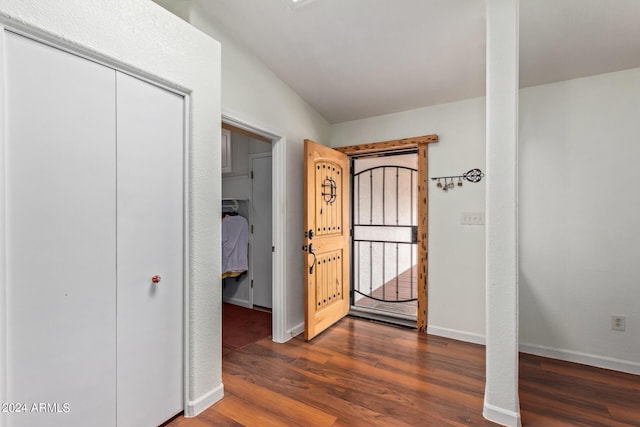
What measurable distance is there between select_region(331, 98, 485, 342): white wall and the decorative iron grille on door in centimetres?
61

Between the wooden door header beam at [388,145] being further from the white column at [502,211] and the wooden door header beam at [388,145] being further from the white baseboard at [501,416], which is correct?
the white baseboard at [501,416]

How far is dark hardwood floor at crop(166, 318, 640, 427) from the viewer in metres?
1.79

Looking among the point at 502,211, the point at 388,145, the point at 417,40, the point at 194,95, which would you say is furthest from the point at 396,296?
the point at 194,95

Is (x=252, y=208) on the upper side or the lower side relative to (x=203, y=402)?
upper

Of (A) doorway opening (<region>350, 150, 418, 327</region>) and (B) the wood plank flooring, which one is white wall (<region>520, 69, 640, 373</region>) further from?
(B) the wood plank flooring

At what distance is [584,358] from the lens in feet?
7.96

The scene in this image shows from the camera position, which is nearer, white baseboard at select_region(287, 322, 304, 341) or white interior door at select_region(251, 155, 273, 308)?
white baseboard at select_region(287, 322, 304, 341)

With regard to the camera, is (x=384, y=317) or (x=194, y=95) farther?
(x=384, y=317)

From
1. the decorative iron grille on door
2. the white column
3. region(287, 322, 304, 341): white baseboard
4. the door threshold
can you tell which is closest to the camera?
the white column

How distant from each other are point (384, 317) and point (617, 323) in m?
1.97

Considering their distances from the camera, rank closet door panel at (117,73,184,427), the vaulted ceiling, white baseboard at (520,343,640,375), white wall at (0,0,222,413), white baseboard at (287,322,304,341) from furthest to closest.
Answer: white baseboard at (287,322,304,341) < white baseboard at (520,343,640,375) < the vaulted ceiling < closet door panel at (117,73,184,427) < white wall at (0,0,222,413)

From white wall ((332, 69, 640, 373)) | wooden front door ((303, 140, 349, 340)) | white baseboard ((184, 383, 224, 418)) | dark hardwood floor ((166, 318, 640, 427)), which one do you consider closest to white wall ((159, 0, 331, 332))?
wooden front door ((303, 140, 349, 340))

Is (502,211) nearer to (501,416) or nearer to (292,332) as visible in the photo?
(501,416)

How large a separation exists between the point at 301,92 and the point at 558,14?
6.73 feet
